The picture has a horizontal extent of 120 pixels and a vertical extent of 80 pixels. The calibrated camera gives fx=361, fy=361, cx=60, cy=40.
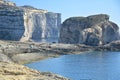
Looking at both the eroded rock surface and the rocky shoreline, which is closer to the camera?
the eroded rock surface

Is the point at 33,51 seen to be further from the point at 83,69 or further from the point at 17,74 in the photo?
the point at 17,74

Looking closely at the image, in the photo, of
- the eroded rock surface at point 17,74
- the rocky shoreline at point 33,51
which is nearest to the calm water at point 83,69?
the rocky shoreline at point 33,51

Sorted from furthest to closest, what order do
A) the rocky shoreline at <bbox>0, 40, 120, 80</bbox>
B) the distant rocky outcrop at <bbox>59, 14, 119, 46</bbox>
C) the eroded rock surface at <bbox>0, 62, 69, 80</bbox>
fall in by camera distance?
the distant rocky outcrop at <bbox>59, 14, 119, 46</bbox>
the rocky shoreline at <bbox>0, 40, 120, 80</bbox>
the eroded rock surface at <bbox>0, 62, 69, 80</bbox>

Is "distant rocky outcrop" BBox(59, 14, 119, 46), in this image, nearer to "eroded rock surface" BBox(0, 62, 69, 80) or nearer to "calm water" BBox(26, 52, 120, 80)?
"calm water" BBox(26, 52, 120, 80)

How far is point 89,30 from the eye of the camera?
178 meters

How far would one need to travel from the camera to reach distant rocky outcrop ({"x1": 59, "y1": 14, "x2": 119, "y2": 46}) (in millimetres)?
176375

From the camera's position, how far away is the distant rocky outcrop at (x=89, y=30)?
176 m

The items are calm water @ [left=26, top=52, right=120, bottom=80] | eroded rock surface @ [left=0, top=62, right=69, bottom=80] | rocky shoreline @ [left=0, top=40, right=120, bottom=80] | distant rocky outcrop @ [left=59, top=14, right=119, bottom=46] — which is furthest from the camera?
distant rocky outcrop @ [left=59, top=14, right=119, bottom=46]

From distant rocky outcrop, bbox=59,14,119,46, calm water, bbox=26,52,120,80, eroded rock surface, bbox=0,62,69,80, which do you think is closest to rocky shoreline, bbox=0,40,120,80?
calm water, bbox=26,52,120,80

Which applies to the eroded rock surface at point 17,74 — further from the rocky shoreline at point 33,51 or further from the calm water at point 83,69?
the calm water at point 83,69

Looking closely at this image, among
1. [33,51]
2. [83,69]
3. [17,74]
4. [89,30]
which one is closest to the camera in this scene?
[17,74]

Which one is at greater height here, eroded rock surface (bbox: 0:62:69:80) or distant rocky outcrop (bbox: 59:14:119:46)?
eroded rock surface (bbox: 0:62:69:80)

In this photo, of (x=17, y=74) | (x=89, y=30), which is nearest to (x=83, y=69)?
(x=17, y=74)

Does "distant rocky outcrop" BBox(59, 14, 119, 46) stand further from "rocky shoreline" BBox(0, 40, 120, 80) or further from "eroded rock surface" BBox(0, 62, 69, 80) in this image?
"eroded rock surface" BBox(0, 62, 69, 80)
